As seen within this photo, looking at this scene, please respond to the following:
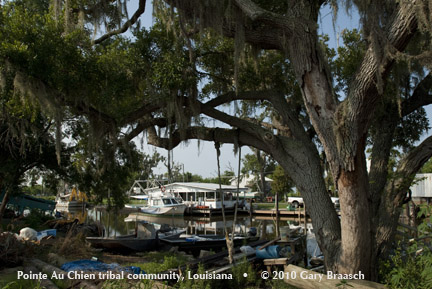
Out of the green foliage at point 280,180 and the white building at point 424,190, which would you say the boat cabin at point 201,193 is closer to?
the green foliage at point 280,180

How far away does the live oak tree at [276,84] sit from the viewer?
532cm

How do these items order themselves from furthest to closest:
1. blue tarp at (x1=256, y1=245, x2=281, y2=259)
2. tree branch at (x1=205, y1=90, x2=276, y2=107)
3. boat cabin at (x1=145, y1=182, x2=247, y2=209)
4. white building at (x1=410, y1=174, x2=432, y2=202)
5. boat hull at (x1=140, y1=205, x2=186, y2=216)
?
boat cabin at (x1=145, y1=182, x2=247, y2=209), boat hull at (x1=140, y1=205, x2=186, y2=216), white building at (x1=410, y1=174, x2=432, y2=202), blue tarp at (x1=256, y1=245, x2=281, y2=259), tree branch at (x1=205, y1=90, x2=276, y2=107)

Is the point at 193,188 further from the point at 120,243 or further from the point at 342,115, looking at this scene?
the point at 342,115

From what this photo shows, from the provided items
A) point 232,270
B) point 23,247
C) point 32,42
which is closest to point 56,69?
point 32,42

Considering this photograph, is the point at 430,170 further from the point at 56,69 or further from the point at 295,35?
the point at 56,69

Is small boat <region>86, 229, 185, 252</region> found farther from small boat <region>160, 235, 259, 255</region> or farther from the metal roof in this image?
the metal roof

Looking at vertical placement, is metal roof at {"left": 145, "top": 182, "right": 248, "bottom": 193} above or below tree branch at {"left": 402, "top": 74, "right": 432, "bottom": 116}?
below

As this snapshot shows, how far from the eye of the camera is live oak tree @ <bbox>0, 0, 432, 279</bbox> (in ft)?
17.5

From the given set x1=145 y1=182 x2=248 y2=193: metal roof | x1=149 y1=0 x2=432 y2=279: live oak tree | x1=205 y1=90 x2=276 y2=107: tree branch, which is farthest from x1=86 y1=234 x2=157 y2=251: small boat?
x1=145 y1=182 x2=248 y2=193: metal roof

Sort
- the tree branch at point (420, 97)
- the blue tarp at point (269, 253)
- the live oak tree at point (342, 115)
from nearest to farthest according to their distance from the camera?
the live oak tree at point (342, 115) → the tree branch at point (420, 97) → the blue tarp at point (269, 253)

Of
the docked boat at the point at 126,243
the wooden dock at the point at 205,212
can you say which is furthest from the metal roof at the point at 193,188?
the docked boat at the point at 126,243

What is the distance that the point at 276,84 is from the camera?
869 cm

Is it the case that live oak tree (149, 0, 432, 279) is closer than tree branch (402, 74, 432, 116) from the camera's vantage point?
Yes

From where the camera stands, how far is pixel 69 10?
724cm
